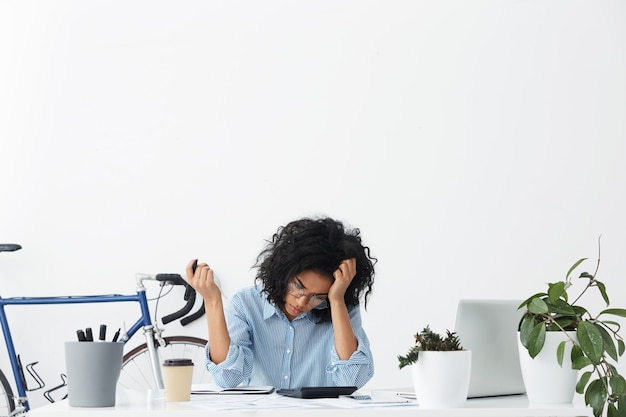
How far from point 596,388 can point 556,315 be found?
0.23 meters

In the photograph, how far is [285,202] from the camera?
363 cm

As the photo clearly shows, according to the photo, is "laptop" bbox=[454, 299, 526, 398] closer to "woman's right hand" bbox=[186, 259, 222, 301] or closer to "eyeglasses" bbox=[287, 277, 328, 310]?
"eyeglasses" bbox=[287, 277, 328, 310]

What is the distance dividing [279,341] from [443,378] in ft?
2.78

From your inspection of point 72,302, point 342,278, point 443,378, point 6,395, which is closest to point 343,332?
point 342,278

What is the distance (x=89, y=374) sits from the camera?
5.18 ft

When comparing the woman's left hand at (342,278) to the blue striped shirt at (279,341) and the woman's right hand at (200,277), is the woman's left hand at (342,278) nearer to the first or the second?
the blue striped shirt at (279,341)

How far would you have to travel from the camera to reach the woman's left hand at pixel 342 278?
2.15m

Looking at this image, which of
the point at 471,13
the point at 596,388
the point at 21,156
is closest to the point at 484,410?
the point at 596,388

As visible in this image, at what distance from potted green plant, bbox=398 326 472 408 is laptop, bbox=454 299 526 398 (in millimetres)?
189

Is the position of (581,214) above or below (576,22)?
below

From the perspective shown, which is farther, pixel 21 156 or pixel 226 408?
pixel 21 156

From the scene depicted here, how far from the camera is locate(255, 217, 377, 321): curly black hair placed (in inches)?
85.7

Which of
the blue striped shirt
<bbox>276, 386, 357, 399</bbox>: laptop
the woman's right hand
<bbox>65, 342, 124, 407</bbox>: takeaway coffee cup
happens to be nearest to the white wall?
the blue striped shirt

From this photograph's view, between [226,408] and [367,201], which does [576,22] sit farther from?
[226,408]
